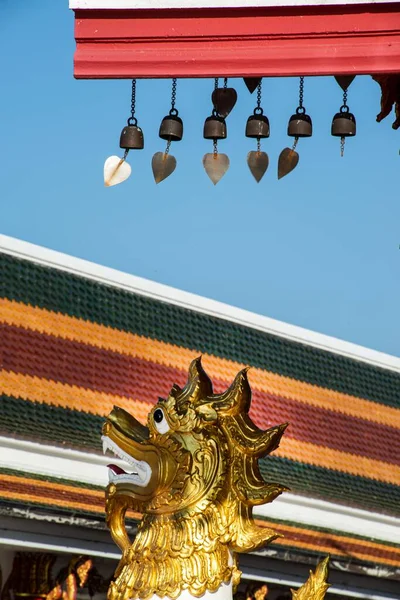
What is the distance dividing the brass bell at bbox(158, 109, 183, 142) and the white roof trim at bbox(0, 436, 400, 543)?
198 inches

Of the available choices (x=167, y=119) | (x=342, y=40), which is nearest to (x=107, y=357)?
(x=167, y=119)

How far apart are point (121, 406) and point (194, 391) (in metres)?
6.95

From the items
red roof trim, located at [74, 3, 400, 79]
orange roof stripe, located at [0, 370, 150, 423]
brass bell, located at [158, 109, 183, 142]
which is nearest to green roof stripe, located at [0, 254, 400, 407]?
orange roof stripe, located at [0, 370, 150, 423]

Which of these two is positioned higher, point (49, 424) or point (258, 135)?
point (49, 424)

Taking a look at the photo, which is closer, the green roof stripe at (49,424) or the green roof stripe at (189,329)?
the green roof stripe at (49,424)

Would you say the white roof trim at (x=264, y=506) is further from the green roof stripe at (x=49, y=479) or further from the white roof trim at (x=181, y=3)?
the white roof trim at (x=181, y=3)

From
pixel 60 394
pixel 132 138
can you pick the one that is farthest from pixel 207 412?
pixel 60 394

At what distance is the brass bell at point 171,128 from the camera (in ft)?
26.5

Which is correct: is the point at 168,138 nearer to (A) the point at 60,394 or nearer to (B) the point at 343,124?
(B) the point at 343,124

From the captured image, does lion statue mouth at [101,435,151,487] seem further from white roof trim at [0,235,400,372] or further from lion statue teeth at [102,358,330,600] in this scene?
white roof trim at [0,235,400,372]

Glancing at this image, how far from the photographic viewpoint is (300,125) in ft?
26.6

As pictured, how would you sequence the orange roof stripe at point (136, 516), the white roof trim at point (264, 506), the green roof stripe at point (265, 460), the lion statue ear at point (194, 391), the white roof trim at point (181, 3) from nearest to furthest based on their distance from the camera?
1. the white roof trim at point (181, 3)
2. the lion statue ear at point (194, 391)
3. the orange roof stripe at point (136, 516)
4. the white roof trim at point (264, 506)
5. the green roof stripe at point (265, 460)

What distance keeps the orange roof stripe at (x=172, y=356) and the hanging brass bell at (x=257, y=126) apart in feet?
21.3

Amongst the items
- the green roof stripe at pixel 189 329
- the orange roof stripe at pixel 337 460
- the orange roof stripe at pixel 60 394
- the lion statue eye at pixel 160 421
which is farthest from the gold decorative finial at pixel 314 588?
the orange roof stripe at pixel 337 460
